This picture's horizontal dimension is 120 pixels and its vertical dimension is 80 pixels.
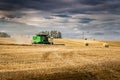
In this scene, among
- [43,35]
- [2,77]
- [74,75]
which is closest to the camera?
[2,77]

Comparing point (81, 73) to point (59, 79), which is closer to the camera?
point (59, 79)

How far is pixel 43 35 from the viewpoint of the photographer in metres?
70.1

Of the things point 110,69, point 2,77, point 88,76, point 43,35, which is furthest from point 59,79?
point 43,35

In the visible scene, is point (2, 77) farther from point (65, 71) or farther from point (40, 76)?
point (65, 71)

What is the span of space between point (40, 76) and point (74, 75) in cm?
250

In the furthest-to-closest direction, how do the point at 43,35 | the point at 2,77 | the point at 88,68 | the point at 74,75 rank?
the point at 43,35 → the point at 88,68 → the point at 74,75 → the point at 2,77

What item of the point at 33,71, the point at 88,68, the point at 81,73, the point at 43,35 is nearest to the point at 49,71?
the point at 33,71

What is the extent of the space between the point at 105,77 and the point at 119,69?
3.43 meters

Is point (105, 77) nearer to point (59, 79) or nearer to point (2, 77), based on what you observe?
point (59, 79)

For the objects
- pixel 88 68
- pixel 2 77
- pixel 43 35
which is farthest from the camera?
pixel 43 35

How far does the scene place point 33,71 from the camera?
18.6 metres

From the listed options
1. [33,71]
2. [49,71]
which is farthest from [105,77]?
[33,71]

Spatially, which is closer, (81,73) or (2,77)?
(2,77)

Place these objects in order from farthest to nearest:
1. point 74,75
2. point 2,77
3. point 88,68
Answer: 1. point 88,68
2. point 74,75
3. point 2,77
